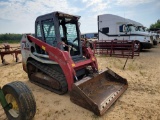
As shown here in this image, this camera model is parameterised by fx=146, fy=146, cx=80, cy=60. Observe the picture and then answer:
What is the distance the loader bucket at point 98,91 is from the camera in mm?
3379

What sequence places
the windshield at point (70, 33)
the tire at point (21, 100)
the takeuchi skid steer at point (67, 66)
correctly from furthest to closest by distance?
the windshield at point (70, 33) → the takeuchi skid steer at point (67, 66) → the tire at point (21, 100)

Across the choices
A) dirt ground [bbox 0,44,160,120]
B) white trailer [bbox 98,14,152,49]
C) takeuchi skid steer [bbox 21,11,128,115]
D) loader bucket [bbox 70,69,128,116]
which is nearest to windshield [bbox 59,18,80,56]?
takeuchi skid steer [bbox 21,11,128,115]

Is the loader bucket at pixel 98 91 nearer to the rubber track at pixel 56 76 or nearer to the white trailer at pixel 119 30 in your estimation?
the rubber track at pixel 56 76

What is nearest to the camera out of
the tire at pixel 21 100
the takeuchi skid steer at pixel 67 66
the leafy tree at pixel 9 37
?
the tire at pixel 21 100

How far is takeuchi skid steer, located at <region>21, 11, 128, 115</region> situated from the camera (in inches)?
148

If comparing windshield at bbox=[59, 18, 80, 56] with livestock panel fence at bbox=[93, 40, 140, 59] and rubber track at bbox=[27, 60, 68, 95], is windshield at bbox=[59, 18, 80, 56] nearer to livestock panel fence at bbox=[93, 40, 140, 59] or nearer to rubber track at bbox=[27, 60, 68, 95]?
rubber track at bbox=[27, 60, 68, 95]

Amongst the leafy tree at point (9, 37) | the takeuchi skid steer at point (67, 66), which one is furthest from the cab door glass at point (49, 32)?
the leafy tree at point (9, 37)

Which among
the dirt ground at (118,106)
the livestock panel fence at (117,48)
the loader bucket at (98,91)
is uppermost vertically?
the livestock panel fence at (117,48)

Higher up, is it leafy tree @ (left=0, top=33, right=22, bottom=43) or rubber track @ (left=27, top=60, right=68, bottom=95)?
leafy tree @ (left=0, top=33, right=22, bottom=43)

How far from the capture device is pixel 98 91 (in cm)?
413

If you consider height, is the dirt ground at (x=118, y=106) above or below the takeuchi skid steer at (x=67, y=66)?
below

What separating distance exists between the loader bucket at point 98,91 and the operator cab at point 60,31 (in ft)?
3.72

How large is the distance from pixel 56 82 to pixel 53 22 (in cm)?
184

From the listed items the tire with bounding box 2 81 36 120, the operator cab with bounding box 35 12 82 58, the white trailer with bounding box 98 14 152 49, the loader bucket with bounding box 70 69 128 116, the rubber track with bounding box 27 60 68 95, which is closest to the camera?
the tire with bounding box 2 81 36 120
